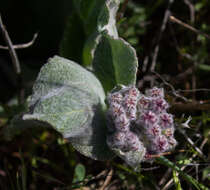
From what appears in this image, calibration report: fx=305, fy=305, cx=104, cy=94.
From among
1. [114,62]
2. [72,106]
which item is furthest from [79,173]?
[114,62]

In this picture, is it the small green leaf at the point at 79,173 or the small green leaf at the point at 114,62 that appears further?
the small green leaf at the point at 79,173

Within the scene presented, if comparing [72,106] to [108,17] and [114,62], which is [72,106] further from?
[108,17]

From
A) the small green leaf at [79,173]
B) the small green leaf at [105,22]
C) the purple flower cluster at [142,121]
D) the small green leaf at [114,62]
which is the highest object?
the small green leaf at [105,22]

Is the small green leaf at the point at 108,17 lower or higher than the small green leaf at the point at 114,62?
higher

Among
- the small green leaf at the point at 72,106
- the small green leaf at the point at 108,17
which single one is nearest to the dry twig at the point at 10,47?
the small green leaf at the point at 72,106

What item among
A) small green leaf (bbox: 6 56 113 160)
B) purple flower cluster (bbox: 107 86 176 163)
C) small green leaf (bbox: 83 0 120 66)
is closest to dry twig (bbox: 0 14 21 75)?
small green leaf (bbox: 6 56 113 160)

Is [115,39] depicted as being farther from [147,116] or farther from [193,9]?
[193,9]

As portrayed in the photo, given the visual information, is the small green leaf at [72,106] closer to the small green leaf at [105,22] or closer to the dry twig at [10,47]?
the small green leaf at [105,22]
